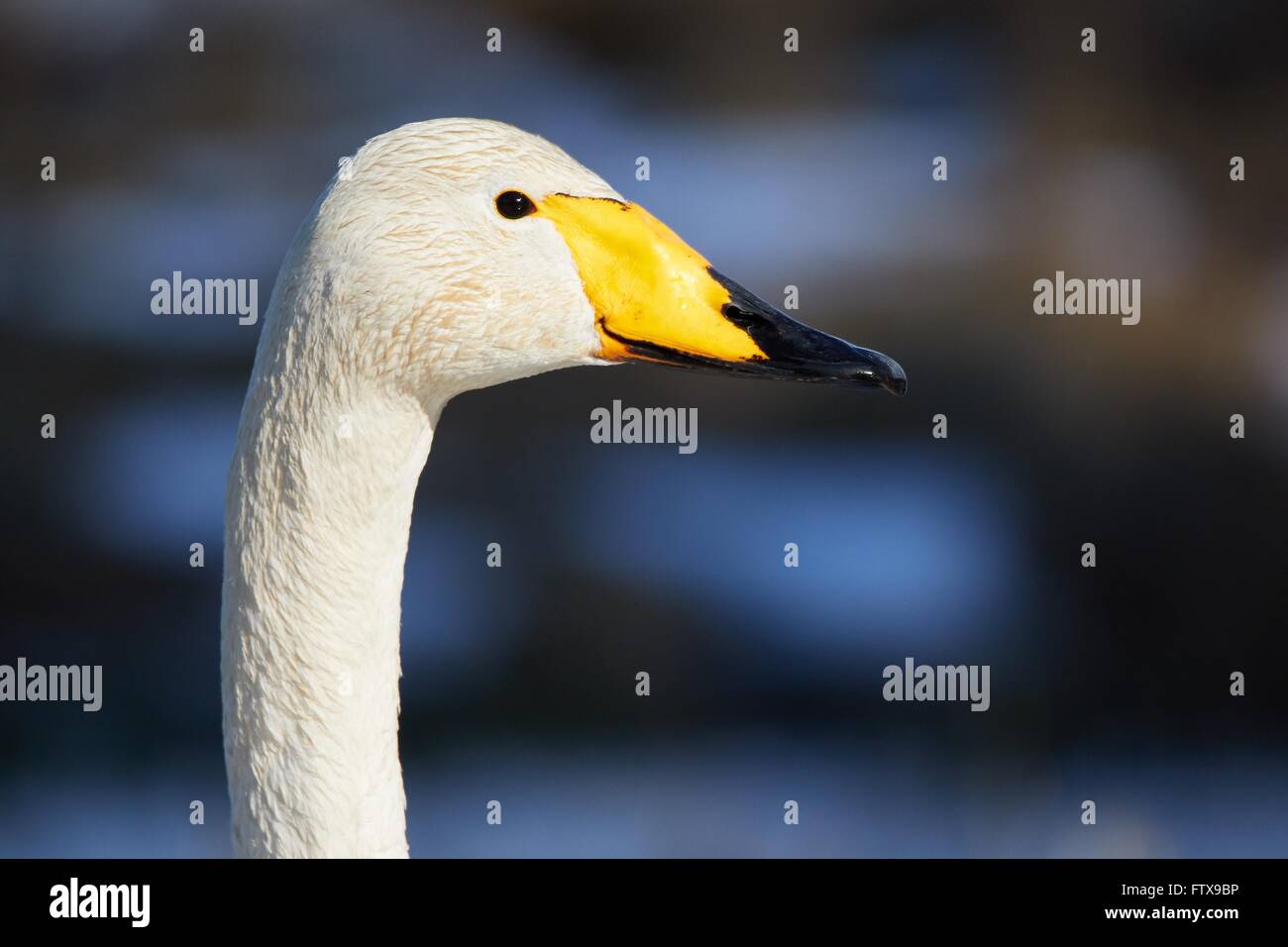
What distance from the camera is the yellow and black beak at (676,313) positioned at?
2.46 m

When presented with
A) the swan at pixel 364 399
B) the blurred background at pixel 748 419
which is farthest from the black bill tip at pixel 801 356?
the blurred background at pixel 748 419

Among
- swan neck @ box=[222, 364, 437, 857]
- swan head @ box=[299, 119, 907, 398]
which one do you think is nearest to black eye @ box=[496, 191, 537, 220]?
swan head @ box=[299, 119, 907, 398]

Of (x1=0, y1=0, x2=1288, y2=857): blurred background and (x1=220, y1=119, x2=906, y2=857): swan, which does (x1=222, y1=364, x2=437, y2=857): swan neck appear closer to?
(x1=220, y1=119, x2=906, y2=857): swan

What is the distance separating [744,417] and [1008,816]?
114 inches

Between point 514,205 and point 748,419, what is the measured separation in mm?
7214

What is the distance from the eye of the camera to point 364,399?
7.68 feet

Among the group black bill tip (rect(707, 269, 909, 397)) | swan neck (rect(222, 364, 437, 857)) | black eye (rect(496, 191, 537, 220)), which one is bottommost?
swan neck (rect(222, 364, 437, 857))

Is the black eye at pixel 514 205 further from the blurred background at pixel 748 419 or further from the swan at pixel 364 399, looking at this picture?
the blurred background at pixel 748 419

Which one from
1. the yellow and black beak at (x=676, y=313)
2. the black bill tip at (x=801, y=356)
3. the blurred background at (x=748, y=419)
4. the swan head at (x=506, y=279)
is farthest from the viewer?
the blurred background at (x=748, y=419)

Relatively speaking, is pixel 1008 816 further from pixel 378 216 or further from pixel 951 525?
pixel 378 216

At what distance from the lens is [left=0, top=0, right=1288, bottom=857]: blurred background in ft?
28.2

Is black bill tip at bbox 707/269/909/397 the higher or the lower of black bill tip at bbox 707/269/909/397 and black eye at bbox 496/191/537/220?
the lower

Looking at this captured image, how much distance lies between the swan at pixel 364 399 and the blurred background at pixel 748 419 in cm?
599

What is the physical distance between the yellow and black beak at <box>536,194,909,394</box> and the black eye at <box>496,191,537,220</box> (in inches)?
0.9
